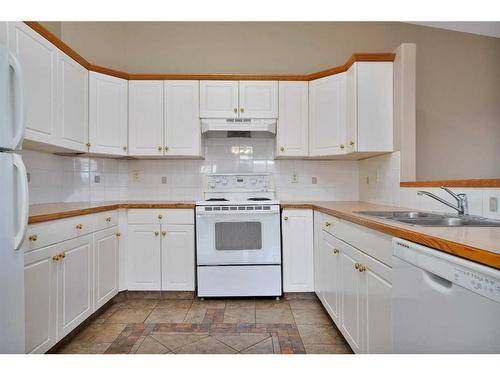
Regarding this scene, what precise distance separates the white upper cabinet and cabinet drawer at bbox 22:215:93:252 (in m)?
2.25

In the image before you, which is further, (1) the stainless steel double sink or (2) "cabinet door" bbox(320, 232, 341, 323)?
(2) "cabinet door" bbox(320, 232, 341, 323)

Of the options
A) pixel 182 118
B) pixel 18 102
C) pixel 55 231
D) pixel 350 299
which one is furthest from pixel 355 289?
pixel 182 118

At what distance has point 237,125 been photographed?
9.29 ft

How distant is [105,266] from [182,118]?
1533 mm

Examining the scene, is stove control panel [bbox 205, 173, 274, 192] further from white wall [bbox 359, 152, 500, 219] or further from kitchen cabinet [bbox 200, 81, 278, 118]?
white wall [bbox 359, 152, 500, 219]

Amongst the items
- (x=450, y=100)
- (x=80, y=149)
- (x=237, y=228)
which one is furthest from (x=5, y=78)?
(x=450, y=100)

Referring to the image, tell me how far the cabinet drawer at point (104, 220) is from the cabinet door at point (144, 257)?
0.55ft

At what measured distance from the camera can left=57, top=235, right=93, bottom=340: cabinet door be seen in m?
1.78

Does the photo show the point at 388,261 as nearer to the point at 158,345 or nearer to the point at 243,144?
the point at 158,345

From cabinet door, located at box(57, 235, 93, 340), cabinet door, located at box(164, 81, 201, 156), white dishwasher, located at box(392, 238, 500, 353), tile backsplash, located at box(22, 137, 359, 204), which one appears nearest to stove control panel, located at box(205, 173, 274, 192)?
tile backsplash, located at box(22, 137, 359, 204)

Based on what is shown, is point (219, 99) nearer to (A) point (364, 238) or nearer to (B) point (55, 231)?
(B) point (55, 231)

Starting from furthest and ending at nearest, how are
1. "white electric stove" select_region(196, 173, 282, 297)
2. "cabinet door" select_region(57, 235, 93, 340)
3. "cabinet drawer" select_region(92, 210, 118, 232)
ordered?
1. "white electric stove" select_region(196, 173, 282, 297)
2. "cabinet drawer" select_region(92, 210, 118, 232)
3. "cabinet door" select_region(57, 235, 93, 340)

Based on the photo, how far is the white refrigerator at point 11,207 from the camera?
1221 mm

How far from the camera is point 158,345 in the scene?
73.5 inches
